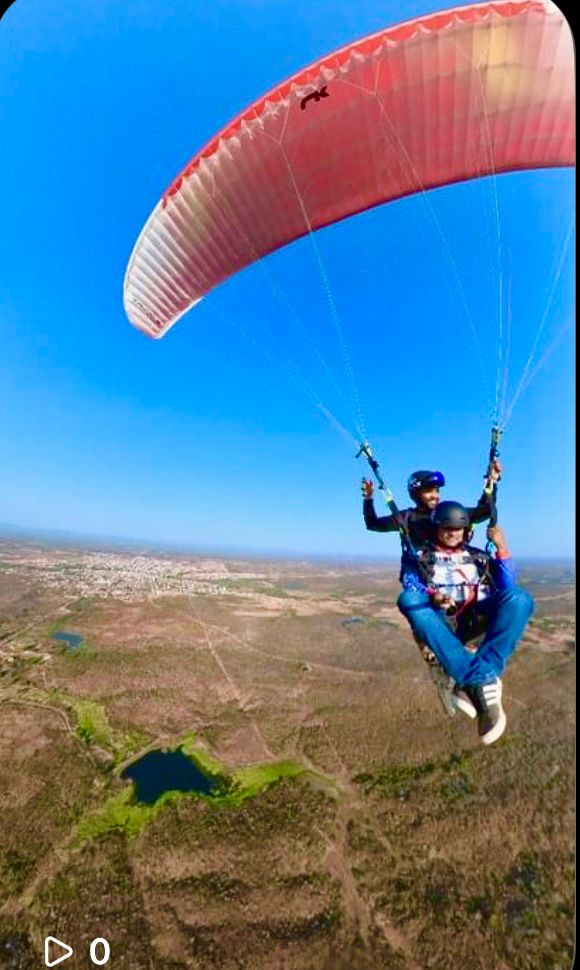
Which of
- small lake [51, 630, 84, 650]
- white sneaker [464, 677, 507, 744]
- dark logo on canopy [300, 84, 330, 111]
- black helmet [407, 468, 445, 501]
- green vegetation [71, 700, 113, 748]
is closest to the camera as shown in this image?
white sneaker [464, 677, 507, 744]

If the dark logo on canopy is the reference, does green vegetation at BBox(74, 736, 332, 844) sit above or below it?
below

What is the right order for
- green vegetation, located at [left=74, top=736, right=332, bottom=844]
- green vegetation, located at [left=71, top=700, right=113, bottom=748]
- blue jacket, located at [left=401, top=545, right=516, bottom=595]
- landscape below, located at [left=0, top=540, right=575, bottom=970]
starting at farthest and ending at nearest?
green vegetation, located at [left=71, top=700, right=113, bottom=748] → green vegetation, located at [left=74, top=736, right=332, bottom=844] → landscape below, located at [left=0, top=540, right=575, bottom=970] → blue jacket, located at [left=401, top=545, right=516, bottom=595]

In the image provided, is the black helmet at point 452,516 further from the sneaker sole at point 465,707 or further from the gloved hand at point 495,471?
the sneaker sole at point 465,707

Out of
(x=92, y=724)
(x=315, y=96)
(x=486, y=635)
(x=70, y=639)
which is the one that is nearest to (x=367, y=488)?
(x=486, y=635)

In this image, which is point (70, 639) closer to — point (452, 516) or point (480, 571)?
point (480, 571)

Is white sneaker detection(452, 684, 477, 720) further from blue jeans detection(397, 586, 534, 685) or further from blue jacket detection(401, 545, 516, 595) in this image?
blue jacket detection(401, 545, 516, 595)

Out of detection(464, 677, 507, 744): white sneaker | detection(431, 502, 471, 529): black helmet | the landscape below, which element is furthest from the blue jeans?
the landscape below

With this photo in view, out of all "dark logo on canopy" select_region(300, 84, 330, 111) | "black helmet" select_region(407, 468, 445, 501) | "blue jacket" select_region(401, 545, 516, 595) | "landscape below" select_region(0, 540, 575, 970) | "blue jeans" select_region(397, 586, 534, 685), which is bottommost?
"landscape below" select_region(0, 540, 575, 970)
